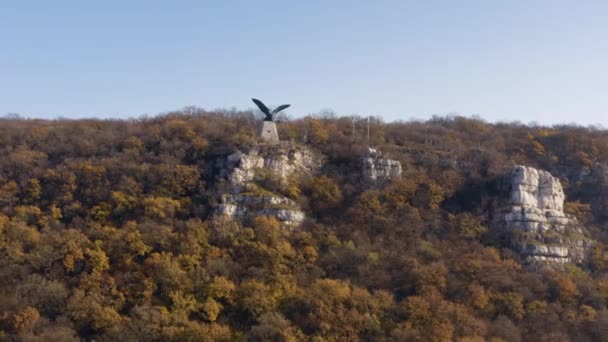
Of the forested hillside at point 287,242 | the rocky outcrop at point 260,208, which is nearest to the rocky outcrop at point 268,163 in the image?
the forested hillside at point 287,242

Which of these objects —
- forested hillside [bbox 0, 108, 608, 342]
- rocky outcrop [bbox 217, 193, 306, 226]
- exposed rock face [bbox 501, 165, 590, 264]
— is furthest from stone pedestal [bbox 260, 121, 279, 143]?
exposed rock face [bbox 501, 165, 590, 264]

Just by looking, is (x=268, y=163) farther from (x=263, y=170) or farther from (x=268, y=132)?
(x=268, y=132)

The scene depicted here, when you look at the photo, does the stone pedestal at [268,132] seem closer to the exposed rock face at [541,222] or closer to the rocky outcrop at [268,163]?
the rocky outcrop at [268,163]

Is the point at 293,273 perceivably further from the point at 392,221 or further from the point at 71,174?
the point at 71,174

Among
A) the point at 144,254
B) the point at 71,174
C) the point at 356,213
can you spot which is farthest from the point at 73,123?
the point at 356,213

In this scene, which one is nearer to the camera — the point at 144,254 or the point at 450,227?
the point at 144,254

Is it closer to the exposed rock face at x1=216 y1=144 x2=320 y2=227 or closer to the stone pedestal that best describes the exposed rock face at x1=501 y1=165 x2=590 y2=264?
the exposed rock face at x1=216 y1=144 x2=320 y2=227
